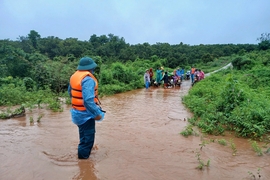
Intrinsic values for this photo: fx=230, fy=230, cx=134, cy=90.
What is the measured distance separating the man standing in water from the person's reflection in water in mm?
138

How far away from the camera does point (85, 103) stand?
3.65 meters

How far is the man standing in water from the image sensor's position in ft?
12.0

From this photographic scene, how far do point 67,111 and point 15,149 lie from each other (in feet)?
12.1

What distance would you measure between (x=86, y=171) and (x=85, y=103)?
112cm

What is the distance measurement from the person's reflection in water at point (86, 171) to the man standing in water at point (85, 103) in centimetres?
14

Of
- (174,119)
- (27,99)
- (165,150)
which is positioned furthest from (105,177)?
(27,99)

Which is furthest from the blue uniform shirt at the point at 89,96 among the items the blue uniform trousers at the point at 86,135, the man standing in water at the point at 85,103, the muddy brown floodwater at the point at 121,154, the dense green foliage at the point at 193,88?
the dense green foliage at the point at 193,88

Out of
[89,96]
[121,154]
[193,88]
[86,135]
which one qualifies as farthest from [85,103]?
[193,88]

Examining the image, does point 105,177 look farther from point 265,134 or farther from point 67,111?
point 67,111

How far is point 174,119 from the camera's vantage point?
7312 millimetres

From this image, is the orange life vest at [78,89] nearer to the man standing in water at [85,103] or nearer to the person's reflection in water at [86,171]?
the man standing in water at [85,103]

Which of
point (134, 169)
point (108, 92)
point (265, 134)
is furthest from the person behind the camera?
point (108, 92)

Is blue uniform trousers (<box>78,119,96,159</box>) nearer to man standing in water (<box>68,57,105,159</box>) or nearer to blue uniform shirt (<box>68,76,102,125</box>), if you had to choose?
man standing in water (<box>68,57,105,159</box>)

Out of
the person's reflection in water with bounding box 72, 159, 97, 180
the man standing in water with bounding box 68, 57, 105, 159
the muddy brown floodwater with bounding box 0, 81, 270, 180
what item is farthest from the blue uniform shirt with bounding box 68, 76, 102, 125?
the muddy brown floodwater with bounding box 0, 81, 270, 180
